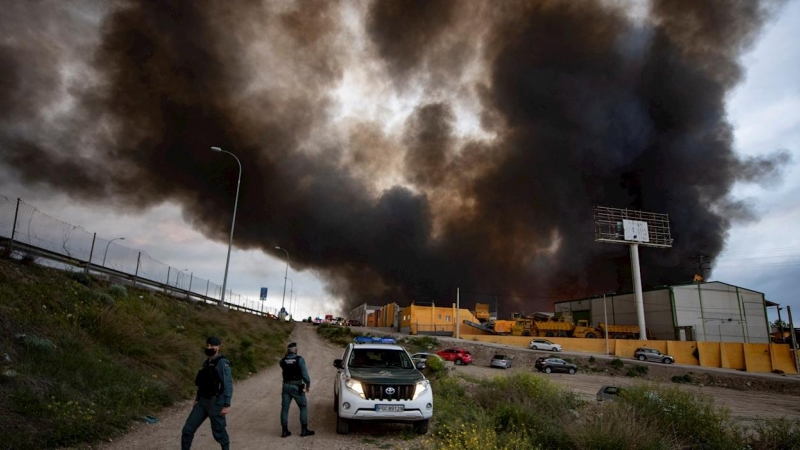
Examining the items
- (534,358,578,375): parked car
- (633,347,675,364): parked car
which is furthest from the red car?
(633,347,675,364): parked car

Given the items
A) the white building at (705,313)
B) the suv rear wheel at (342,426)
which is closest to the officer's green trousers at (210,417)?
the suv rear wheel at (342,426)

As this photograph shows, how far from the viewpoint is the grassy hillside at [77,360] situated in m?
7.03

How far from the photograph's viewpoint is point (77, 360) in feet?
30.1

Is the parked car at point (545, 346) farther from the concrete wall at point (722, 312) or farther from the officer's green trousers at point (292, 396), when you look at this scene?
the officer's green trousers at point (292, 396)

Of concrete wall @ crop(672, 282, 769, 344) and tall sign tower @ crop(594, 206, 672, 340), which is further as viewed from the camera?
tall sign tower @ crop(594, 206, 672, 340)

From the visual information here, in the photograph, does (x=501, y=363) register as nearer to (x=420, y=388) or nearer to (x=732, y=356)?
(x=732, y=356)

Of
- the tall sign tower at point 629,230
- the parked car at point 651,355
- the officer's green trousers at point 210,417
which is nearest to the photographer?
the officer's green trousers at point 210,417

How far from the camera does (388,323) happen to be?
86.1 m

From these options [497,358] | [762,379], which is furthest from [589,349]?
[497,358]

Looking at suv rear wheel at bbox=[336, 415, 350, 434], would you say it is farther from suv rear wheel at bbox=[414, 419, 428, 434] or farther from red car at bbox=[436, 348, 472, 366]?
red car at bbox=[436, 348, 472, 366]

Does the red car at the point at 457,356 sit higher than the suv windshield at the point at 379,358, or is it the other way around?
the suv windshield at the point at 379,358

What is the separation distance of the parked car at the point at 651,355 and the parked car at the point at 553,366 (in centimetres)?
1460

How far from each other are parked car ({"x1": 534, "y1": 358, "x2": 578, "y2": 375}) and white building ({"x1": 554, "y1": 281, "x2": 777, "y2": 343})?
29.1 metres

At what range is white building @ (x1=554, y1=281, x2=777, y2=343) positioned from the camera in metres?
62.4
